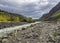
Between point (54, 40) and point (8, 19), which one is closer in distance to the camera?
point (54, 40)

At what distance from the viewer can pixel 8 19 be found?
70.1 m

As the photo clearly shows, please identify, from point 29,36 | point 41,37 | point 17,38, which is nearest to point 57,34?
point 41,37

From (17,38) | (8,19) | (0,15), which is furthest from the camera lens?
(8,19)

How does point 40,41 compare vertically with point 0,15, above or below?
→ below

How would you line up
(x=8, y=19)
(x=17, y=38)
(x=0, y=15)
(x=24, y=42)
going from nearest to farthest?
(x=24, y=42) < (x=17, y=38) < (x=0, y=15) < (x=8, y=19)

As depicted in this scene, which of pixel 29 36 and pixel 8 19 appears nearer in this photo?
pixel 29 36

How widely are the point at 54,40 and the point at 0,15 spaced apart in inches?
1585

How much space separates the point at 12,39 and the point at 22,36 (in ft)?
8.28

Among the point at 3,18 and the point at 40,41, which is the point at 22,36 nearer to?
the point at 40,41

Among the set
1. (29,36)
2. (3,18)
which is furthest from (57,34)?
(3,18)

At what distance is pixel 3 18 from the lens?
2559 inches

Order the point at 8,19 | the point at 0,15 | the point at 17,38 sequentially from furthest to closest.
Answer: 1. the point at 8,19
2. the point at 0,15
3. the point at 17,38

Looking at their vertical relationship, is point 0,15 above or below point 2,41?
above

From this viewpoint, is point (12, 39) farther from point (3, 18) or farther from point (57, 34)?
point (3, 18)
